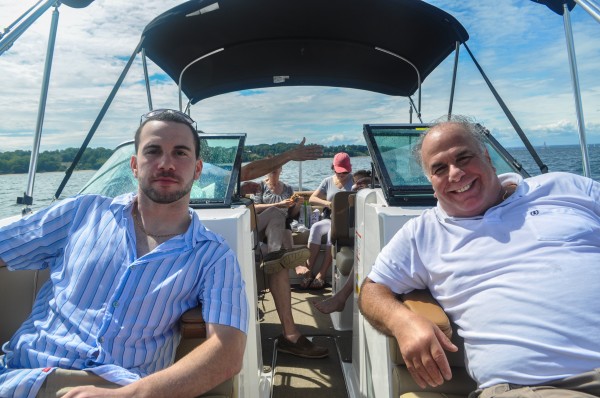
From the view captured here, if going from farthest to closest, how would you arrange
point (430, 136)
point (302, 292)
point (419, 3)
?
point (302, 292), point (419, 3), point (430, 136)

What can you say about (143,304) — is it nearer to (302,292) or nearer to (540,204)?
(540,204)

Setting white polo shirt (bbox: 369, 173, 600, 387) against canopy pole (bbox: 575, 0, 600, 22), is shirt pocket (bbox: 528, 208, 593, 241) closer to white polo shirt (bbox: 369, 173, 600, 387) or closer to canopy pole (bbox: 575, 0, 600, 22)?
white polo shirt (bbox: 369, 173, 600, 387)

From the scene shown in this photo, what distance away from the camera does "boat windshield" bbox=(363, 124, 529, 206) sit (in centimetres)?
225

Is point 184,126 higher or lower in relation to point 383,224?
higher

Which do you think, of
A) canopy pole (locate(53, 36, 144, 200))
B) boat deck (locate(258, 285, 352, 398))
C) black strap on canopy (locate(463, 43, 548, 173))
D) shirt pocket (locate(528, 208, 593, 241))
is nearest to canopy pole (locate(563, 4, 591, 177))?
black strap on canopy (locate(463, 43, 548, 173))

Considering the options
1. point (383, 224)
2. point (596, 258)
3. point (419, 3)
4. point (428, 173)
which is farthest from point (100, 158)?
point (596, 258)

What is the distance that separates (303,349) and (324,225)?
6.27 ft

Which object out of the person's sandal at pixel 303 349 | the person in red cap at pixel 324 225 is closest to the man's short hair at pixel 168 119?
the person's sandal at pixel 303 349

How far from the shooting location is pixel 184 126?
163cm

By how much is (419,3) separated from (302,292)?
9.57 ft

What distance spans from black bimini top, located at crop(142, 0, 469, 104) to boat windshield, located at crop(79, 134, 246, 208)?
84 centimetres

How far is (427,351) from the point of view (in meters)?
1.24

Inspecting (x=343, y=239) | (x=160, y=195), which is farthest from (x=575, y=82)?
(x=160, y=195)

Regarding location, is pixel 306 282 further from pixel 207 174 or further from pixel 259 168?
pixel 207 174
